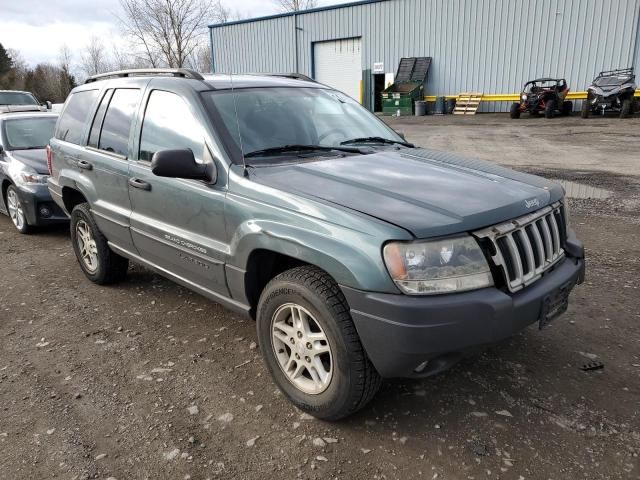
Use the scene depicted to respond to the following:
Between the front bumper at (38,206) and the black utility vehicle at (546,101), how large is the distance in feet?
61.9

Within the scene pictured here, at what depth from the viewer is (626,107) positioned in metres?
18.6

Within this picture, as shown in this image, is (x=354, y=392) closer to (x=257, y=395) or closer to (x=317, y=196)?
(x=257, y=395)

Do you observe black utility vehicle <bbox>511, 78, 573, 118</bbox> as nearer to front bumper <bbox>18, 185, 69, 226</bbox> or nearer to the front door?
front bumper <bbox>18, 185, 69, 226</bbox>

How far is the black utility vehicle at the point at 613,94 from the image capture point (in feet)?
61.7

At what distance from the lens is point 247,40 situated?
3120 centimetres

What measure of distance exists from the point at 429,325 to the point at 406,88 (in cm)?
2452

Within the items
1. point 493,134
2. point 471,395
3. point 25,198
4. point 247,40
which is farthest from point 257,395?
point 247,40

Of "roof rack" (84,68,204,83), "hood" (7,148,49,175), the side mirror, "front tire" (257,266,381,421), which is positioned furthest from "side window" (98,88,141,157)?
"hood" (7,148,49,175)

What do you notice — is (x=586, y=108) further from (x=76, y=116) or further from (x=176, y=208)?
(x=176, y=208)

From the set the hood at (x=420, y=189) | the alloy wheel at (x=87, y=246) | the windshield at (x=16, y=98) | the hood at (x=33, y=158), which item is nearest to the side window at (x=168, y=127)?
the hood at (x=420, y=189)

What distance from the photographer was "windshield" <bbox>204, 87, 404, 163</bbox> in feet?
10.6

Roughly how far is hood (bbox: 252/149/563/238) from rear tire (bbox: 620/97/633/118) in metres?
18.7

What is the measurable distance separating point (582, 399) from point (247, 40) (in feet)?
104

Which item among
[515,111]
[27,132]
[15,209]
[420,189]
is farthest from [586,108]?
[420,189]
